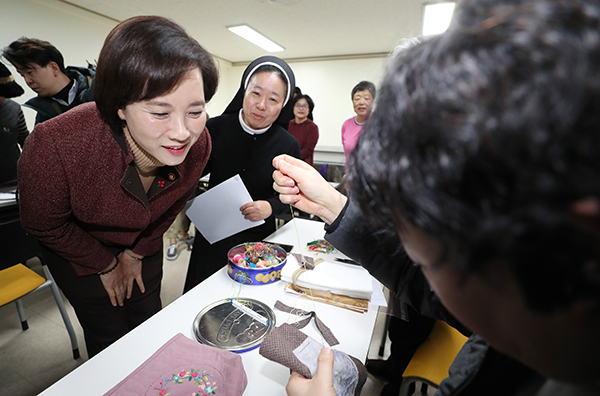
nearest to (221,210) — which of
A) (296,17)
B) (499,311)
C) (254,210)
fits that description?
(254,210)

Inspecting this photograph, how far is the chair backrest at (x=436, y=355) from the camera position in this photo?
1.10m

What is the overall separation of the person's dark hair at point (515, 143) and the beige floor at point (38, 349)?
1.87 metres

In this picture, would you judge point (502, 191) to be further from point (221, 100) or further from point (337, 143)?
point (221, 100)

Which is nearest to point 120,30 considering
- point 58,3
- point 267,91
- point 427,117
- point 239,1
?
point 267,91

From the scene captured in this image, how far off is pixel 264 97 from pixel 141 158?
85cm

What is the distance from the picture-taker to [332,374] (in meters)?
0.68

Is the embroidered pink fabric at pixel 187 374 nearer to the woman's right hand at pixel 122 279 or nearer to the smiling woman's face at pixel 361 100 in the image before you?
the woman's right hand at pixel 122 279

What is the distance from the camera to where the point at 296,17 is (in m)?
4.43

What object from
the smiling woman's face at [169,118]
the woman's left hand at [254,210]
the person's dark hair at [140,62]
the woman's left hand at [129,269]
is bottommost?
the woman's left hand at [129,269]

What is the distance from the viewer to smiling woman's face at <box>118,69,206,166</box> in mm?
938

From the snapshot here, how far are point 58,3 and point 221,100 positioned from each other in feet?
14.7

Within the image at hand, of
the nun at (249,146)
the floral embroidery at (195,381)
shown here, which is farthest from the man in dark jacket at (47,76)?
the floral embroidery at (195,381)

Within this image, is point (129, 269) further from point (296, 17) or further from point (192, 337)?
point (296, 17)

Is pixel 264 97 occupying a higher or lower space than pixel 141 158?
higher
